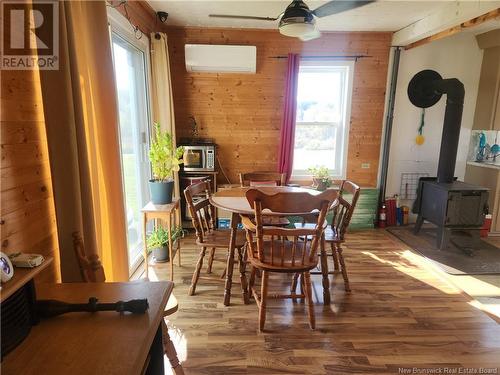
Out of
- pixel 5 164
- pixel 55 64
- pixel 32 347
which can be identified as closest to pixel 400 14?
pixel 55 64

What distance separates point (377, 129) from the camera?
14.0 feet

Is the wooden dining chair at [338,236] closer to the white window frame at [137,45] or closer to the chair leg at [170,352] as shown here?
the chair leg at [170,352]

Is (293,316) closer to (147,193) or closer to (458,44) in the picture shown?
(147,193)

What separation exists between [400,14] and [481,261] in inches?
107

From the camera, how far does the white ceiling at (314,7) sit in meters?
3.05

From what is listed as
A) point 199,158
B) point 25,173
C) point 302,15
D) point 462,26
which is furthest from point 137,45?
point 462,26

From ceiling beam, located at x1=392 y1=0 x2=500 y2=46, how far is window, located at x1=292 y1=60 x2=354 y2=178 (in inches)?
26.1

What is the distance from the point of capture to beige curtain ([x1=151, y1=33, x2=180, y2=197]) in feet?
11.2

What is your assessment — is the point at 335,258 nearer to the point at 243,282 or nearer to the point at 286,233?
the point at 243,282

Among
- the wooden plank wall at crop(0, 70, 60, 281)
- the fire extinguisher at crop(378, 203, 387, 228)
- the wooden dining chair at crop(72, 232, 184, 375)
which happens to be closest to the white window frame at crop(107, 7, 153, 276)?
the wooden plank wall at crop(0, 70, 60, 281)

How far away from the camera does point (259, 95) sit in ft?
13.5

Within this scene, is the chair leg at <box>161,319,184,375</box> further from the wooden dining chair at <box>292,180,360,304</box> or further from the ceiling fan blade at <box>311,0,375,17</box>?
the ceiling fan blade at <box>311,0,375,17</box>

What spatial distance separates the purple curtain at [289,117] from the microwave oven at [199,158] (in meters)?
0.93

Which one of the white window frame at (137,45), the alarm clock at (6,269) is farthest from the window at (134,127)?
the alarm clock at (6,269)
